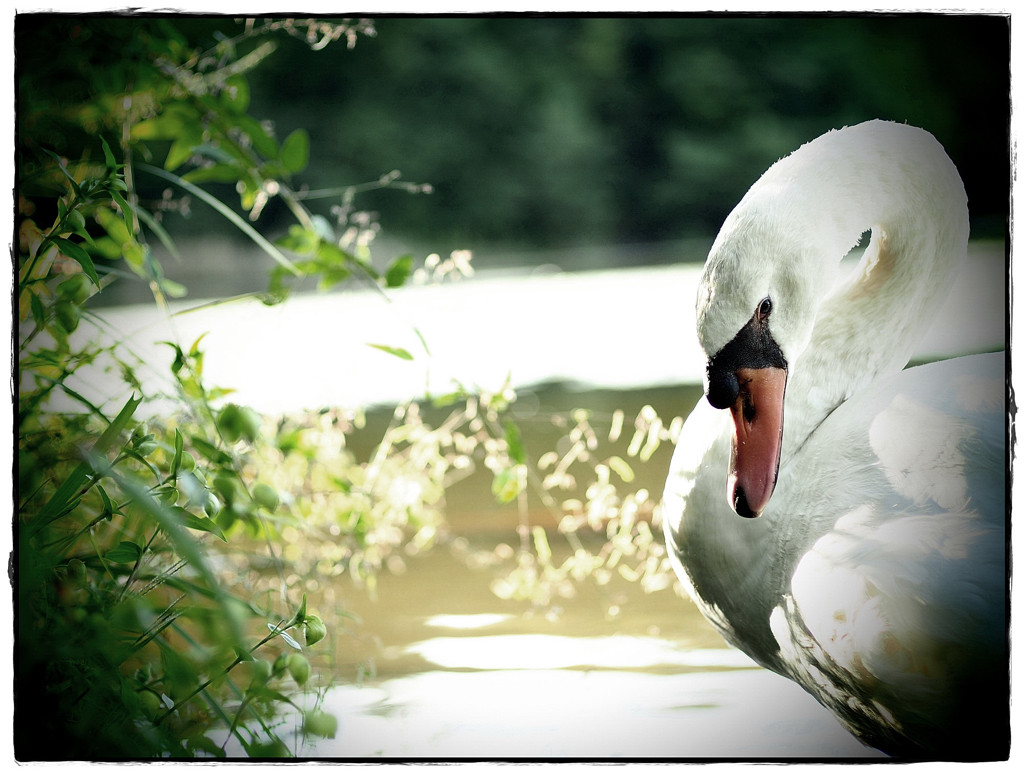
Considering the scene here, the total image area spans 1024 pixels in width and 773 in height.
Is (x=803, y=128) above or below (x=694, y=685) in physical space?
above

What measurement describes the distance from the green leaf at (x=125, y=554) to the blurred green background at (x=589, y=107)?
0.37 metres

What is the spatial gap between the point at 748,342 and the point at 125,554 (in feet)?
1.47

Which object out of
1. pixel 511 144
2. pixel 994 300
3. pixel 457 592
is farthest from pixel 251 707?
pixel 511 144

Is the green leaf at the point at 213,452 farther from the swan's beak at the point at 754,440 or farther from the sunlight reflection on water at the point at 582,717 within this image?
the swan's beak at the point at 754,440

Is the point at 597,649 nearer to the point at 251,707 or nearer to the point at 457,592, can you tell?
the point at 457,592

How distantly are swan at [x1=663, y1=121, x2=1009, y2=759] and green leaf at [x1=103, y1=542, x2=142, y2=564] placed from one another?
1.33 feet

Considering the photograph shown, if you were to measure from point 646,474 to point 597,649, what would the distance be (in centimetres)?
53

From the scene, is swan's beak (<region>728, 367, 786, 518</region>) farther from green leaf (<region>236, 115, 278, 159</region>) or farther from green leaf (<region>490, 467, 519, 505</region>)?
green leaf (<region>236, 115, 278, 159</region>)

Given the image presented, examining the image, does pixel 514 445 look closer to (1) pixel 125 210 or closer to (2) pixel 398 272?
(2) pixel 398 272

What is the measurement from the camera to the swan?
0.71 m

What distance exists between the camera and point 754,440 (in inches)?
28.4

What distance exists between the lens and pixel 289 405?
1567mm

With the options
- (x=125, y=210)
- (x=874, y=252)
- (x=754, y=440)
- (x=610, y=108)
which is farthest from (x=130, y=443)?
(x=610, y=108)

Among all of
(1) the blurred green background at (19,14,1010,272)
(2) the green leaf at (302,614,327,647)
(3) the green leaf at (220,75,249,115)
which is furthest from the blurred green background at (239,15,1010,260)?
(2) the green leaf at (302,614,327,647)
